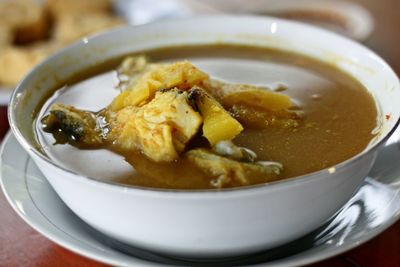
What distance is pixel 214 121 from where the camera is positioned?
1.15 meters

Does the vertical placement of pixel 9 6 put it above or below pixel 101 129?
below

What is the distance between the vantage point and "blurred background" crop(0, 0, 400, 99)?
237cm

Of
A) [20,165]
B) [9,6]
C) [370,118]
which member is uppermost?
[370,118]

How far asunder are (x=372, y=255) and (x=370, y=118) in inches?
11.7

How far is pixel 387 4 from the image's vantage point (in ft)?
8.47

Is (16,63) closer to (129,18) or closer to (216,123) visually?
(129,18)

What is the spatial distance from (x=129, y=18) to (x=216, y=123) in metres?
1.90

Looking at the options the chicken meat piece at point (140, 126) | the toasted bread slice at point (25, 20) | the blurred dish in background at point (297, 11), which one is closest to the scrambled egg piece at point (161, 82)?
the chicken meat piece at point (140, 126)

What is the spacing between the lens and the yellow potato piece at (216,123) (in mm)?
1146

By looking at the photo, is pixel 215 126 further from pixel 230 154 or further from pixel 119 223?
pixel 119 223

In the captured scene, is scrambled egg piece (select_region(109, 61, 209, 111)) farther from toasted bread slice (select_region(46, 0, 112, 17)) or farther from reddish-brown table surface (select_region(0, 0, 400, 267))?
toasted bread slice (select_region(46, 0, 112, 17))

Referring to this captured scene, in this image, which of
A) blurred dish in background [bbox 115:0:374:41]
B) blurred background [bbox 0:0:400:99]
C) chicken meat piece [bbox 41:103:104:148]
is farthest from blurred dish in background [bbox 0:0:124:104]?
chicken meat piece [bbox 41:103:104:148]

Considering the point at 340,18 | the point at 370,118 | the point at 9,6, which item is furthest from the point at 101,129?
the point at 9,6

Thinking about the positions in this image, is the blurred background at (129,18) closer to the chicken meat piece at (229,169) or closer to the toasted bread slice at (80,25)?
the toasted bread slice at (80,25)
